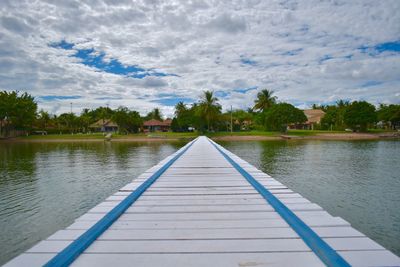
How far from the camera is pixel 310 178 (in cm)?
1134

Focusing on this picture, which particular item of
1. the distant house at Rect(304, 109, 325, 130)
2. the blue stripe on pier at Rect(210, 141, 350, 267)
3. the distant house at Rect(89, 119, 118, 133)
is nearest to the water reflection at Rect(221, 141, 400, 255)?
the blue stripe on pier at Rect(210, 141, 350, 267)

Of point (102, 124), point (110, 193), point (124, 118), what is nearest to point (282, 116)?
point (124, 118)

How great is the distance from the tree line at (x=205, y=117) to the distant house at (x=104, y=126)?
1381 mm

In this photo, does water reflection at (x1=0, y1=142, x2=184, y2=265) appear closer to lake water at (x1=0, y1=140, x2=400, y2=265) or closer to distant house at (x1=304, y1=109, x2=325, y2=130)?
lake water at (x1=0, y1=140, x2=400, y2=265)

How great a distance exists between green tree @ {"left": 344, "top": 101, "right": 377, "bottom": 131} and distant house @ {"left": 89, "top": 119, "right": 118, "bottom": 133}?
180ft

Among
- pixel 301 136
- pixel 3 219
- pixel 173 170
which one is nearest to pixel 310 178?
pixel 173 170

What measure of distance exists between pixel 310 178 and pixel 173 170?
20.3 feet

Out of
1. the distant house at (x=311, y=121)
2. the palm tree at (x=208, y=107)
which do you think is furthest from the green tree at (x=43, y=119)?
the distant house at (x=311, y=121)

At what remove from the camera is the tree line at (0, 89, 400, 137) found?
2092 inches

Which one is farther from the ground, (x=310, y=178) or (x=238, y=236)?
(x=238, y=236)

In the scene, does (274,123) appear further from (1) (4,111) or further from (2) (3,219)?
(2) (3,219)

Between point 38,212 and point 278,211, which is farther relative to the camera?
point 38,212

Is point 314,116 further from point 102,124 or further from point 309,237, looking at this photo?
point 309,237

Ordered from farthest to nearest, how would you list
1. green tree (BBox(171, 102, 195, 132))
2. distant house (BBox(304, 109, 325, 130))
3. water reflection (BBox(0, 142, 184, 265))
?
distant house (BBox(304, 109, 325, 130)) → green tree (BBox(171, 102, 195, 132)) → water reflection (BBox(0, 142, 184, 265))
